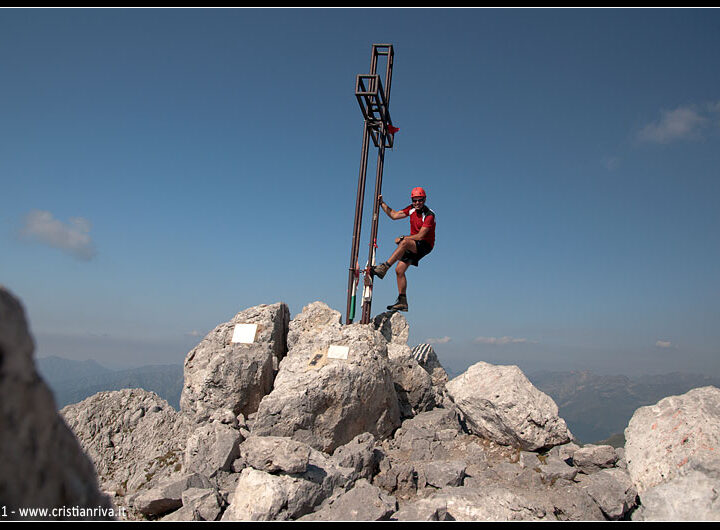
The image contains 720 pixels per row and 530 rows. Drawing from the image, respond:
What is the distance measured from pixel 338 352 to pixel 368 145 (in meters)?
7.19

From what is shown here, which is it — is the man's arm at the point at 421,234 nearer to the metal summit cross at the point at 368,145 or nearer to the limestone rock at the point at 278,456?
the metal summit cross at the point at 368,145

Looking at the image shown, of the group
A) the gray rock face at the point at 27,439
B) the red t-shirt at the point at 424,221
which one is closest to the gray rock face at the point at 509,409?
the red t-shirt at the point at 424,221

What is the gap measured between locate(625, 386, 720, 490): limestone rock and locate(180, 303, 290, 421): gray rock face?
26.0 ft

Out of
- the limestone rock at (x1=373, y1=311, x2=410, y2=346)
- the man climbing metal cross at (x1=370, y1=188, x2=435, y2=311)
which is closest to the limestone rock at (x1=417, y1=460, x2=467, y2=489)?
the limestone rock at (x1=373, y1=311, x2=410, y2=346)

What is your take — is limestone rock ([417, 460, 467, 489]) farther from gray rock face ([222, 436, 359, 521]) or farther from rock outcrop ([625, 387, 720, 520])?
rock outcrop ([625, 387, 720, 520])

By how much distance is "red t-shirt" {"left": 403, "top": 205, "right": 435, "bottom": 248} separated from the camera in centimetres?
1302

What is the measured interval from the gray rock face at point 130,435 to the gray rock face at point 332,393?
2.66 meters

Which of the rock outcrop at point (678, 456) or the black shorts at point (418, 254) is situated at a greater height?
the black shorts at point (418, 254)

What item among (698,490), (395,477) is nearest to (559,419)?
(698,490)

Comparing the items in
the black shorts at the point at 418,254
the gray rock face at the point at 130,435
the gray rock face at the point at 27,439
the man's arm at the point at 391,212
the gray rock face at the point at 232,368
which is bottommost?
the gray rock face at the point at 130,435

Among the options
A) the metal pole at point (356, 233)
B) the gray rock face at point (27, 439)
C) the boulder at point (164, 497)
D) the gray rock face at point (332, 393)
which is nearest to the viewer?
the gray rock face at point (27, 439)

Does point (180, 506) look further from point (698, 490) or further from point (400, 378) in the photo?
point (698, 490)

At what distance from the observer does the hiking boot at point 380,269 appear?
1318 cm
